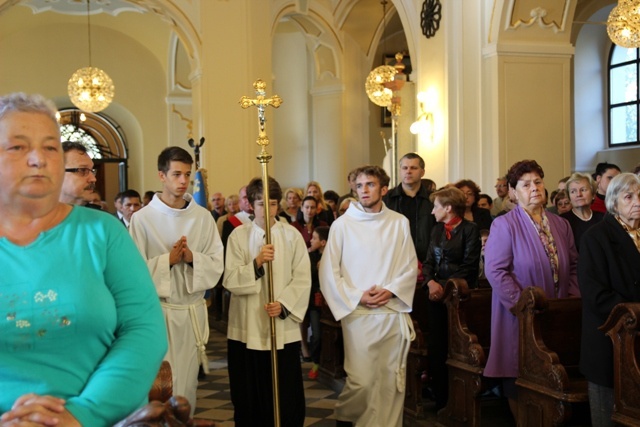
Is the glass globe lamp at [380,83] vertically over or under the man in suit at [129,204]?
over

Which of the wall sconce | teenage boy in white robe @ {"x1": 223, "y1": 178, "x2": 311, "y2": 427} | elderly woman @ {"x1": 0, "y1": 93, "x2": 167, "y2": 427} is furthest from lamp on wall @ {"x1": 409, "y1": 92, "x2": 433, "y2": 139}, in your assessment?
elderly woman @ {"x1": 0, "y1": 93, "x2": 167, "y2": 427}

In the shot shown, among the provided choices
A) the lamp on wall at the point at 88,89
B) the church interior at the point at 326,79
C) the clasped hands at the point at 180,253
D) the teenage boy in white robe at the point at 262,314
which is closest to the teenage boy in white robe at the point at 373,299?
the teenage boy in white robe at the point at 262,314

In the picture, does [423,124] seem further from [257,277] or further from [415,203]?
[257,277]

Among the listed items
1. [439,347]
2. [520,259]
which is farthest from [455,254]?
[520,259]

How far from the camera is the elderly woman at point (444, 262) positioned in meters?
5.76

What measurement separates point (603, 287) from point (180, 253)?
235cm

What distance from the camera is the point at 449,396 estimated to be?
5.52m

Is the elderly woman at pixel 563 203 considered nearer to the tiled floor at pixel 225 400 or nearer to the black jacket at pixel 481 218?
the black jacket at pixel 481 218

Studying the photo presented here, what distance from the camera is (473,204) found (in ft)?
24.6

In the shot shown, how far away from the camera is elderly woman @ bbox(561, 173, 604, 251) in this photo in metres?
6.60

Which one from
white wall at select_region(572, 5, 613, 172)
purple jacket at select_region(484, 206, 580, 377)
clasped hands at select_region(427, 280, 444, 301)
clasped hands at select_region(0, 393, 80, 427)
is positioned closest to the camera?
clasped hands at select_region(0, 393, 80, 427)

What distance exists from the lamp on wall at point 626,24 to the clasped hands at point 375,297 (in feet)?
18.2

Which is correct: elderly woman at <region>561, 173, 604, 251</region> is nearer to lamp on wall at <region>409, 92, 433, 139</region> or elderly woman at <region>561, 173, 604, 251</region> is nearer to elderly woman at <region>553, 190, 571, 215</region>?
elderly woman at <region>553, 190, 571, 215</region>

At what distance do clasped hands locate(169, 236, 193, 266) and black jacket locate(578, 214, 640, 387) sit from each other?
2.23m
